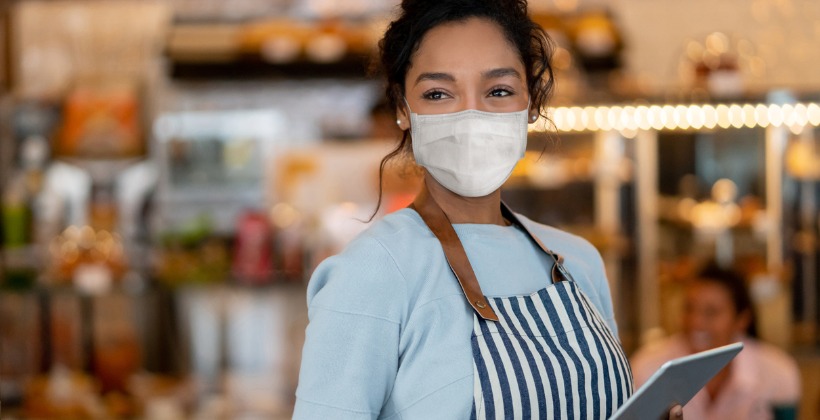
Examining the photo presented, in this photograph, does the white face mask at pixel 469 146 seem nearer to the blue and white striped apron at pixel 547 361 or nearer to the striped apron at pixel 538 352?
the striped apron at pixel 538 352

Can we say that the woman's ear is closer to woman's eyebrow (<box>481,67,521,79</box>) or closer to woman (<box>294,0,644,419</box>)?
woman (<box>294,0,644,419</box>)

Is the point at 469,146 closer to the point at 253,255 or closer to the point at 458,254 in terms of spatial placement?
the point at 458,254

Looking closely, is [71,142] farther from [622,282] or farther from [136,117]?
[622,282]

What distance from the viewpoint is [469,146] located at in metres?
1.33

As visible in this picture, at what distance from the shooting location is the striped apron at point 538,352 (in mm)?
1271

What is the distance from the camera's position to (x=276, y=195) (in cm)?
493

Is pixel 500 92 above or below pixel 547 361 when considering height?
above

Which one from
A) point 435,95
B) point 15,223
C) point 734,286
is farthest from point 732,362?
point 15,223

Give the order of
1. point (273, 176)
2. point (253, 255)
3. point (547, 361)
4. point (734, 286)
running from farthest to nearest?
point (273, 176) < point (253, 255) < point (734, 286) < point (547, 361)

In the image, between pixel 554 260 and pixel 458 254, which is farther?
pixel 554 260

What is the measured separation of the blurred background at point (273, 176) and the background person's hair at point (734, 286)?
0.79m

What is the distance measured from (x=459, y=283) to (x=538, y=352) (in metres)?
0.14

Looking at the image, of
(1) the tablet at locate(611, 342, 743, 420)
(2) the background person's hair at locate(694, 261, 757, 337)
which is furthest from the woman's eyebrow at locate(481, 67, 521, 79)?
(2) the background person's hair at locate(694, 261, 757, 337)

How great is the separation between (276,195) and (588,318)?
11.9ft
